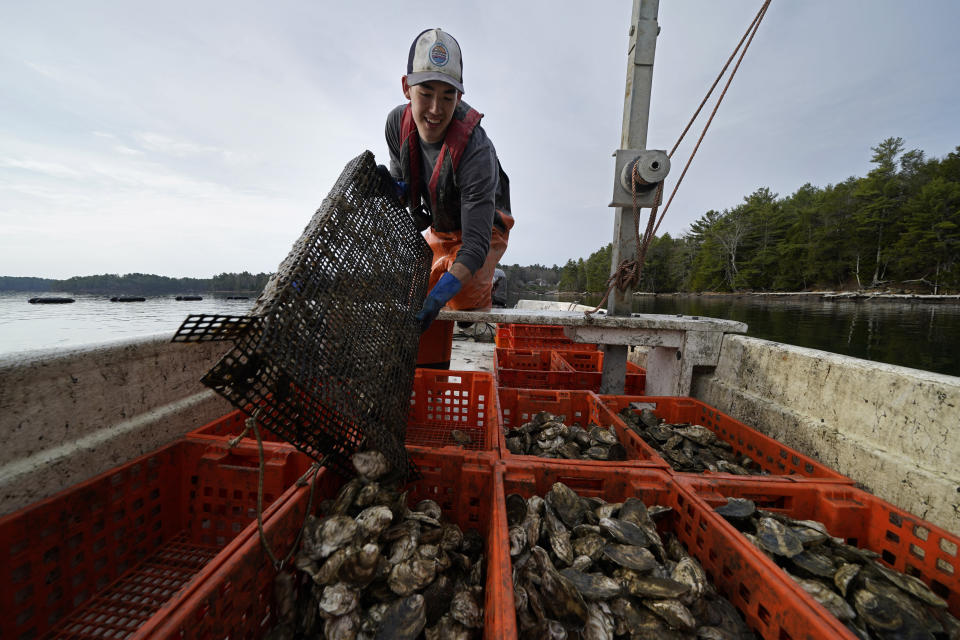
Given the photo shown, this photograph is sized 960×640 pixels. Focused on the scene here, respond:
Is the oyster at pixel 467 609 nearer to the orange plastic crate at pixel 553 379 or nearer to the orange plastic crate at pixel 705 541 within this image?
the orange plastic crate at pixel 705 541

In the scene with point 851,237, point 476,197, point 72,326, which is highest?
point 851,237

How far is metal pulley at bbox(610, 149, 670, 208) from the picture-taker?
9.50 feet

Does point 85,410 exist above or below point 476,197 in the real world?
below

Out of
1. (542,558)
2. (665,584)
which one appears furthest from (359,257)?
(665,584)

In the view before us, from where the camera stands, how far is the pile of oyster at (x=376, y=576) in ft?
3.73

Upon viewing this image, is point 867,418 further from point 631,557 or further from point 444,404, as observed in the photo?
point 444,404

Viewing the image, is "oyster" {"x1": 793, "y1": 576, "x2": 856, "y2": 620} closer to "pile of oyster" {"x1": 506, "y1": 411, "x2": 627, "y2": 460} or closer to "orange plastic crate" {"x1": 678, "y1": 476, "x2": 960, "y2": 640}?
"orange plastic crate" {"x1": 678, "y1": 476, "x2": 960, "y2": 640}

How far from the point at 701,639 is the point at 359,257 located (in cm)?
195

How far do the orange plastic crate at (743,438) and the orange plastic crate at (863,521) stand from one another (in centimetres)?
8

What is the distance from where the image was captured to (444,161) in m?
2.62

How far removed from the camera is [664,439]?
223 cm

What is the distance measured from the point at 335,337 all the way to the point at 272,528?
666 mm

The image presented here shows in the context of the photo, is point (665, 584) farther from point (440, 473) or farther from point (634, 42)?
point (634, 42)

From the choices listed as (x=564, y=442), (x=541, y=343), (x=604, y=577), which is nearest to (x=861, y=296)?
(x=541, y=343)
